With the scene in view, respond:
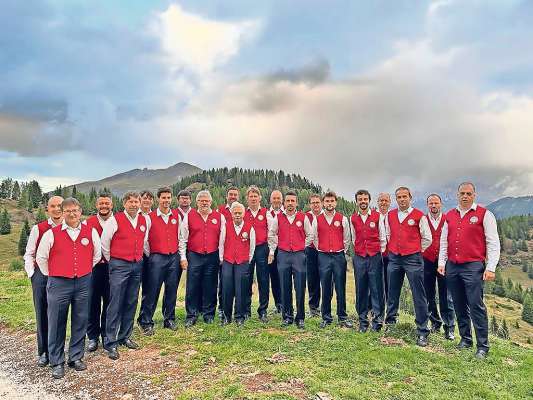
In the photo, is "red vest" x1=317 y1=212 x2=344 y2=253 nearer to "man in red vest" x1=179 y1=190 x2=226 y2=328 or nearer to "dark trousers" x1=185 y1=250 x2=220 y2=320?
"man in red vest" x1=179 y1=190 x2=226 y2=328

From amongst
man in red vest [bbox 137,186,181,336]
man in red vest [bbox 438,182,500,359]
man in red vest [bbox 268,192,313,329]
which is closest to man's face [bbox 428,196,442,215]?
man in red vest [bbox 438,182,500,359]

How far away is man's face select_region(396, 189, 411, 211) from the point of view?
10289 mm

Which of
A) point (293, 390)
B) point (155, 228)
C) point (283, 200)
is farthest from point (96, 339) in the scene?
point (283, 200)

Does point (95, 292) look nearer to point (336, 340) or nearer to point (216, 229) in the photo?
point (216, 229)

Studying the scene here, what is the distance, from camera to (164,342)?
10188 millimetres

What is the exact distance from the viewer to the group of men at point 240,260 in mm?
8734

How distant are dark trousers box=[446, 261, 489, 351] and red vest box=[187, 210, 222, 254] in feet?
20.3

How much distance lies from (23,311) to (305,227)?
1120cm

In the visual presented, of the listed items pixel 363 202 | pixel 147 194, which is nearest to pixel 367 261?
pixel 363 202

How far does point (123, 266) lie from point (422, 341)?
750 cm

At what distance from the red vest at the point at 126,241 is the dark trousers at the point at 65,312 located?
0.89 meters

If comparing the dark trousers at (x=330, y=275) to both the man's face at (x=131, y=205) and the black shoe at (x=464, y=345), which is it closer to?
the black shoe at (x=464, y=345)

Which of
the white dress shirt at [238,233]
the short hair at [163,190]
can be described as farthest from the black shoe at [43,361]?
the white dress shirt at [238,233]

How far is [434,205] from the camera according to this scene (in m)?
11.8
